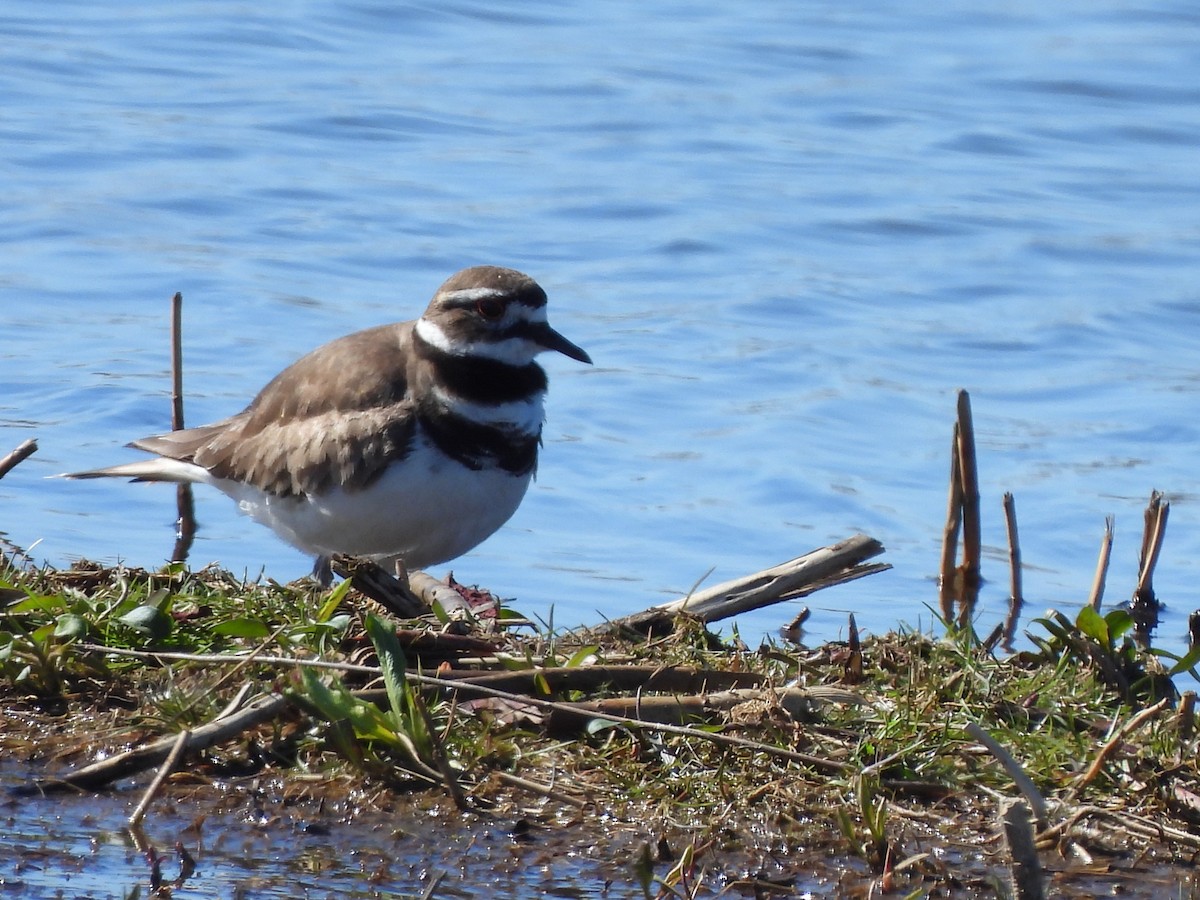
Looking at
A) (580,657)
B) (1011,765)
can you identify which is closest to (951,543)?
(580,657)

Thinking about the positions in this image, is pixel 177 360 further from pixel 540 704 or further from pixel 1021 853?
pixel 1021 853

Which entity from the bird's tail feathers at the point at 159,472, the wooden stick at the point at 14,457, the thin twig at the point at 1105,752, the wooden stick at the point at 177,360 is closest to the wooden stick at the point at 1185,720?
the thin twig at the point at 1105,752

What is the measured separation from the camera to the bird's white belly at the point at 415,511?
249 inches

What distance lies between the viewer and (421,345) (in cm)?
667

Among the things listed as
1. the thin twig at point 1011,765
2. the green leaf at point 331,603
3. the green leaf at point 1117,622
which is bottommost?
the green leaf at point 331,603

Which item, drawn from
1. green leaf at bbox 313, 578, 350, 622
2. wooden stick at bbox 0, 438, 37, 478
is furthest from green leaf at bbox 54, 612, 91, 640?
wooden stick at bbox 0, 438, 37, 478

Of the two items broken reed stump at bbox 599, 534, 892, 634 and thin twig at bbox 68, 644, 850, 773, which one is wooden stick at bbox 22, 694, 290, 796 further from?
broken reed stump at bbox 599, 534, 892, 634

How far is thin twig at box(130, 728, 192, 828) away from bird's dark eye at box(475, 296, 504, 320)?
2629 mm

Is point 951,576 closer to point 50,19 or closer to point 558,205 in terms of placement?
point 558,205

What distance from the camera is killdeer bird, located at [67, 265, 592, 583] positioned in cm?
636

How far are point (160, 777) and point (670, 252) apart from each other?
29.4 ft

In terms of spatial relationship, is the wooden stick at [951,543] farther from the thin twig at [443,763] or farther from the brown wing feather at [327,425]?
the thin twig at [443,763]

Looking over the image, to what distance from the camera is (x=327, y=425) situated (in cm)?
659

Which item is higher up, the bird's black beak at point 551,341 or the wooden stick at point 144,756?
the bird's black beak at point 551,341
